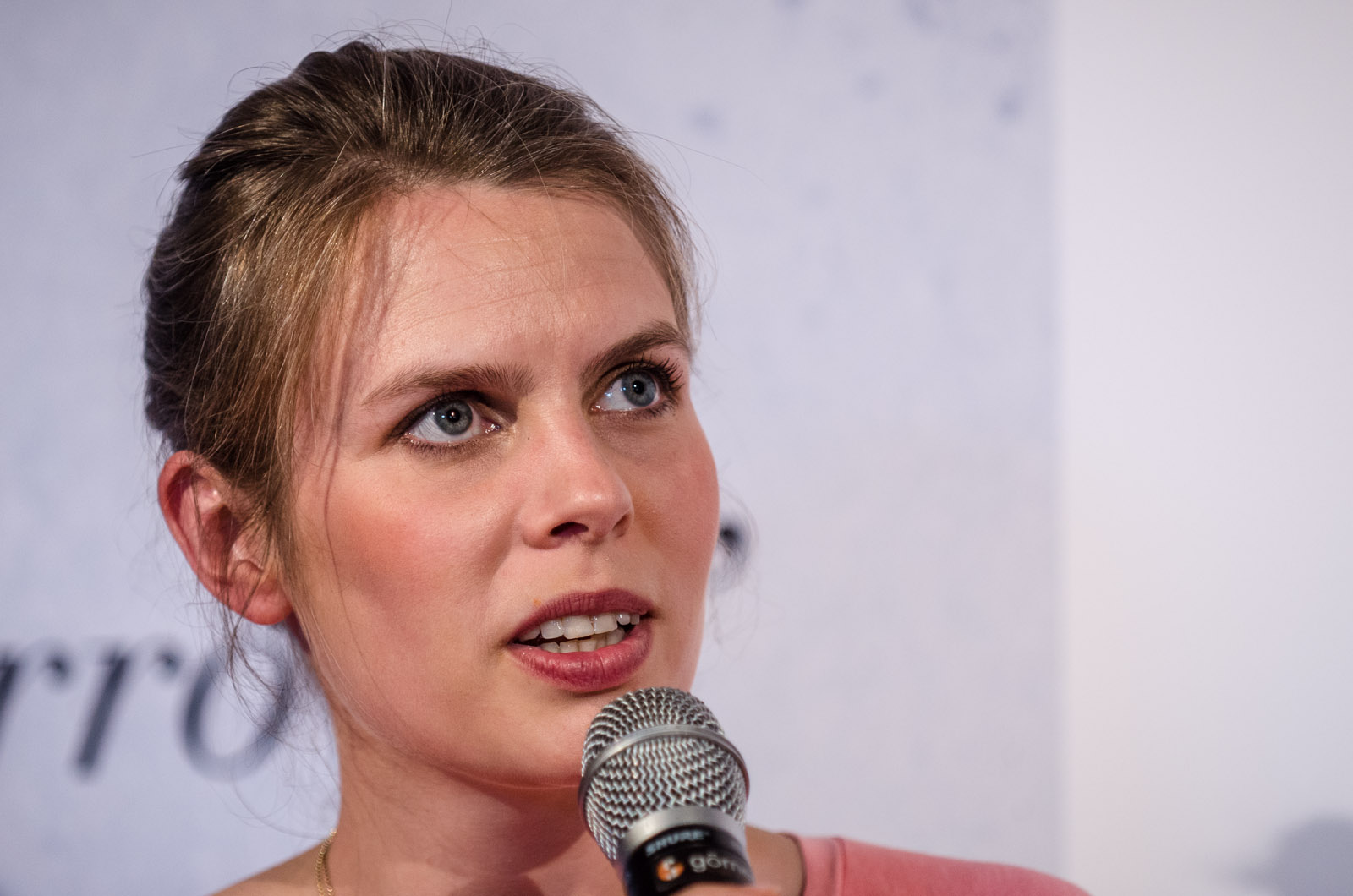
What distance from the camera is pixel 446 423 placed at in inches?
42.2

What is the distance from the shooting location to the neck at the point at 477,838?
1175mm

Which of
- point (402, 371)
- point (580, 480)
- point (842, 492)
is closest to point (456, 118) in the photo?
point (402, 371)

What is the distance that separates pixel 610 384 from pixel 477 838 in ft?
1.55

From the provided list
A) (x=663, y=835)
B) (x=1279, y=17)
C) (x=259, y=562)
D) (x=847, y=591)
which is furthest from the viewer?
(x=847, y=591)

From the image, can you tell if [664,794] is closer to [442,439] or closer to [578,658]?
[578,658]

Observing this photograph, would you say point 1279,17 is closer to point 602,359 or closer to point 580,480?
point 602,359

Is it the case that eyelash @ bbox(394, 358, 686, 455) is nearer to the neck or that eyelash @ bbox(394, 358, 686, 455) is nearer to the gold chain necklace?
the neck

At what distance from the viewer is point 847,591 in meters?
1.85

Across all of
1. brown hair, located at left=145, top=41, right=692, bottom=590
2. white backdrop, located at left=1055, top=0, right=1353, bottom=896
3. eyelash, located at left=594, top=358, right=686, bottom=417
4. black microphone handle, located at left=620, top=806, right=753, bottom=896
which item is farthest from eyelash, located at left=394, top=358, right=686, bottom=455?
white backdrop, located at left=1055, top=0, right=1353, bottom=896

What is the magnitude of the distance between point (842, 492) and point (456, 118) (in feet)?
2.98

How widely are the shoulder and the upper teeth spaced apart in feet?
1.83

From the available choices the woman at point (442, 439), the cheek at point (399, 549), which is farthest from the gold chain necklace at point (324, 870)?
the cheek at point (399, 549)

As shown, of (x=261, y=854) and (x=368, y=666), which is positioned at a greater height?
(x=368, y=666)

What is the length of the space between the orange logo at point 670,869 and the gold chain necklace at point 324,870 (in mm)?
801
